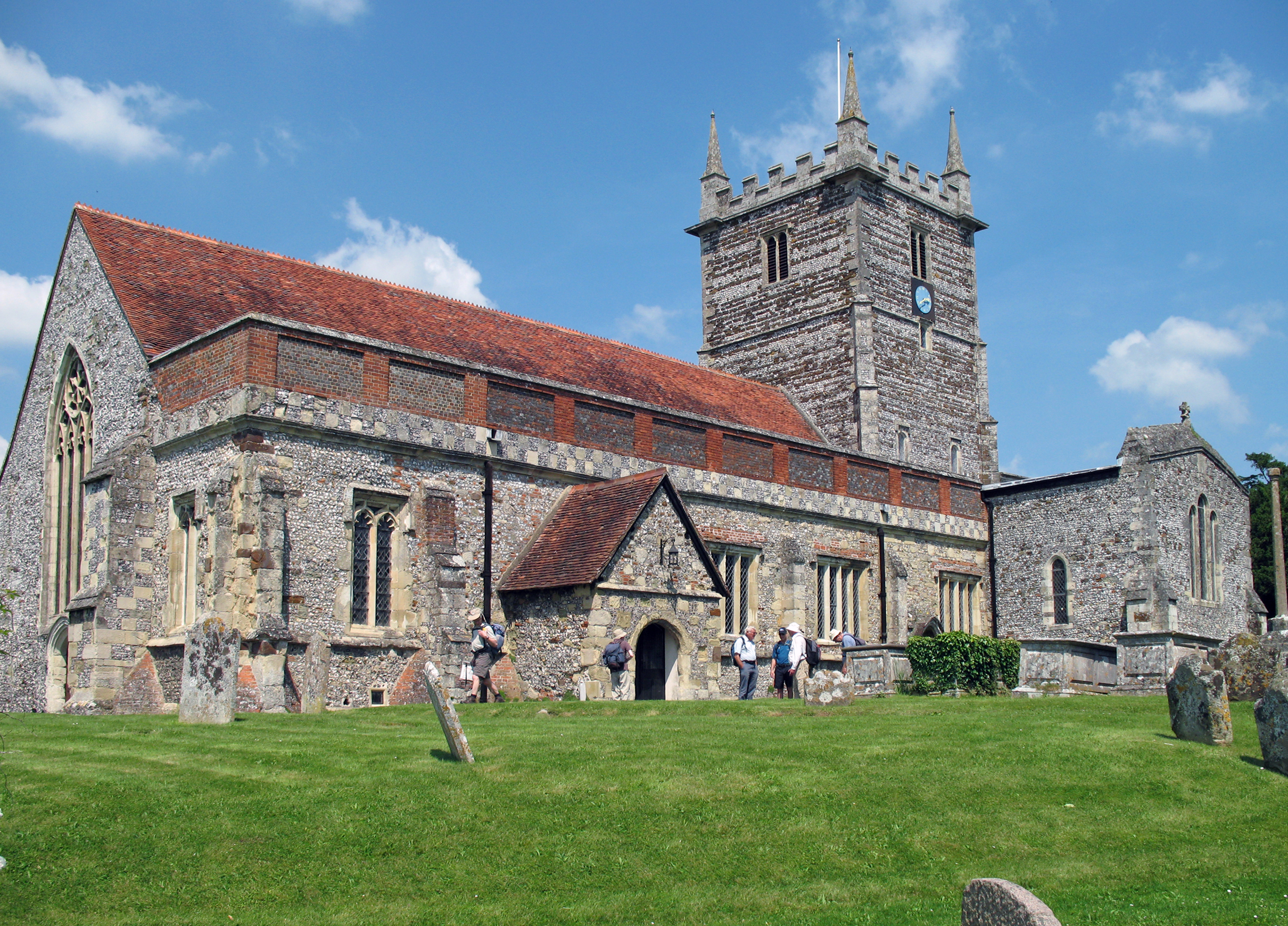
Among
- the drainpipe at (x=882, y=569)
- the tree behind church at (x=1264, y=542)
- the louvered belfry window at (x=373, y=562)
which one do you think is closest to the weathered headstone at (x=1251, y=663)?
the drainpipe at (x=882, y=569)

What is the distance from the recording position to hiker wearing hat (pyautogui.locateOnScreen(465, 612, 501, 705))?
781 inches

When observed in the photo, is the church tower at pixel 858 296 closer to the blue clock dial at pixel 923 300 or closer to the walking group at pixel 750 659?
the blue clock dial at pixel 923 300

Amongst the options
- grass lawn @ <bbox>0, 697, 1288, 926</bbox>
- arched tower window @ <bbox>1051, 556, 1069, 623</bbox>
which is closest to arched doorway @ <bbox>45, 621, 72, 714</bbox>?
grass lawn @ <bbox>0, 697, 1288, 926</bbox>

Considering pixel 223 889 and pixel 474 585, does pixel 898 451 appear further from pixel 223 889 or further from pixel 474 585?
pixel 223 889

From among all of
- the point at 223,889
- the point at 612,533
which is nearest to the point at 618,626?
the point at 612,533

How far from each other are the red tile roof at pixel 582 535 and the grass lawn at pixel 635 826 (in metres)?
6.39

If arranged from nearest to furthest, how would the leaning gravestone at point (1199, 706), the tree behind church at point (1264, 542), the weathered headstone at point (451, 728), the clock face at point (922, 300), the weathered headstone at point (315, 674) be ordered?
the weathered headstone at point (451, 728) → the leaning gravestone at point (1199, 706) → the weathered headstone at point (315, 674) → the clock face at point (922, 300) → the tree behind church at point (1264, 542)

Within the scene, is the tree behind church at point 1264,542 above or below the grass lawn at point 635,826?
above

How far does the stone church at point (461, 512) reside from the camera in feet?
65.8

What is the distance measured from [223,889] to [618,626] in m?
11.9

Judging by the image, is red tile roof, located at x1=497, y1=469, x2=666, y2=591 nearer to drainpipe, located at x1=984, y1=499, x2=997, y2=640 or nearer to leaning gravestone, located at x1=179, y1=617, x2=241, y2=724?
leaning gravestone, located at x1=179, y1=617, x2=241, y2=724

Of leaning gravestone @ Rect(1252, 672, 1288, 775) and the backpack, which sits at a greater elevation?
the backpack

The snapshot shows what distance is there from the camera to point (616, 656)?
19641mm

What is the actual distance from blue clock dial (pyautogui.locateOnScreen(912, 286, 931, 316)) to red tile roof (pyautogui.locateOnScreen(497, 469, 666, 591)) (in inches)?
692
